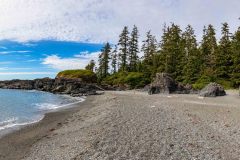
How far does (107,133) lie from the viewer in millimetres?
18156

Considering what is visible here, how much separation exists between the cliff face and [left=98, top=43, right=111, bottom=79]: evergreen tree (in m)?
15.9

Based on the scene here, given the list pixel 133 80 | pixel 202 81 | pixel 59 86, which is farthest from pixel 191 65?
pixel 59 86

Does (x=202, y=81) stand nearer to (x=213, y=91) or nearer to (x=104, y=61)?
(x=213, y=91)

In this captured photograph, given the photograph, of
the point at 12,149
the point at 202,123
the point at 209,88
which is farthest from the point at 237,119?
the point at 209,88

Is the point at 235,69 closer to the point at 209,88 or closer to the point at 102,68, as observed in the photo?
the point at 209,88

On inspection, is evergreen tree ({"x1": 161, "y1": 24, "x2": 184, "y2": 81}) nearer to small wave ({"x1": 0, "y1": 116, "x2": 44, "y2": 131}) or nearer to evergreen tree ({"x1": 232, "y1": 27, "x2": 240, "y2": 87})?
evergreen tree ({"x1": 232, "y1": 27, "x2": 240, "y2": 87})

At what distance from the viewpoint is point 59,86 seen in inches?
2852

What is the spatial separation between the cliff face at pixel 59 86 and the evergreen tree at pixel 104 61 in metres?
15.9

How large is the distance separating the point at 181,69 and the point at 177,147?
60.2m

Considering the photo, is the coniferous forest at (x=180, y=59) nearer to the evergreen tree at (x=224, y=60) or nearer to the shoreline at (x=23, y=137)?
the evergreen tree at (x=224, y=60)

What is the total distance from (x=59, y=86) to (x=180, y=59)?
3264 centimetres

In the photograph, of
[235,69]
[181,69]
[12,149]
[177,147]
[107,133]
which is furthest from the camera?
[181,69]

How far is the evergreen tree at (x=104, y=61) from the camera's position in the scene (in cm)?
9325

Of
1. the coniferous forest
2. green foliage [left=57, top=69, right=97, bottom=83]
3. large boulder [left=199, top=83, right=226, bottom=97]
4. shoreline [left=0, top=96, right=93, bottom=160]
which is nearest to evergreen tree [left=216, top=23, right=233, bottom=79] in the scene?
the coniferous forest
